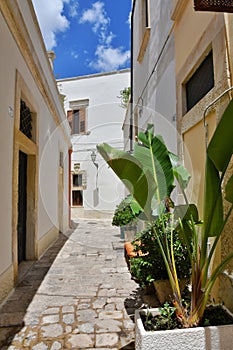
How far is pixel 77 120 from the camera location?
16203 mm

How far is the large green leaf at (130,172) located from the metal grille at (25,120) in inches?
129

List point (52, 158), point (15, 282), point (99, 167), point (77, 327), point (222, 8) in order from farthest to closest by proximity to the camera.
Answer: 1. point (99, 167)
2. point (52, 158)
3. point (15, 282)
4. point (77, 327)
5. point (222, 8)

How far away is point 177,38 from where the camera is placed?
4.32 meters

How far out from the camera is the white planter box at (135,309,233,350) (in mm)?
2080

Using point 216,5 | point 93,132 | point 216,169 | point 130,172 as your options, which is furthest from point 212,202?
point 93,132

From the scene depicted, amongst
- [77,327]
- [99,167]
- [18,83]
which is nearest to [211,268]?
[77,327]

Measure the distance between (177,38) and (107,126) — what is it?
1184cm

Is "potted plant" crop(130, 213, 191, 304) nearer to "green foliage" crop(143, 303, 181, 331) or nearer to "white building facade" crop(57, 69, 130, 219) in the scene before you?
"green foliage" crop(143, 303, 181, 331)

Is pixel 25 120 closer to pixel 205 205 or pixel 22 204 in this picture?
pixel 22 204

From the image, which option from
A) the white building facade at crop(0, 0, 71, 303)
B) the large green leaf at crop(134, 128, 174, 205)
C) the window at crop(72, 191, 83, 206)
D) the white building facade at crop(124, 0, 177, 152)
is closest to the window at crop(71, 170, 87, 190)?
the window at crop(72, 191, 83, 206)

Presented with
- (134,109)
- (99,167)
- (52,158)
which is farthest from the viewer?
(99,167)

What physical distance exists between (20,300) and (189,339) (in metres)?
2.37

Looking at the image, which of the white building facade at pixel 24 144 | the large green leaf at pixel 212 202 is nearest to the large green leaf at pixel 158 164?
the large green leaf at pixel 212 202

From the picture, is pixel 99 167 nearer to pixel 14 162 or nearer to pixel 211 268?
pixel 14 162
